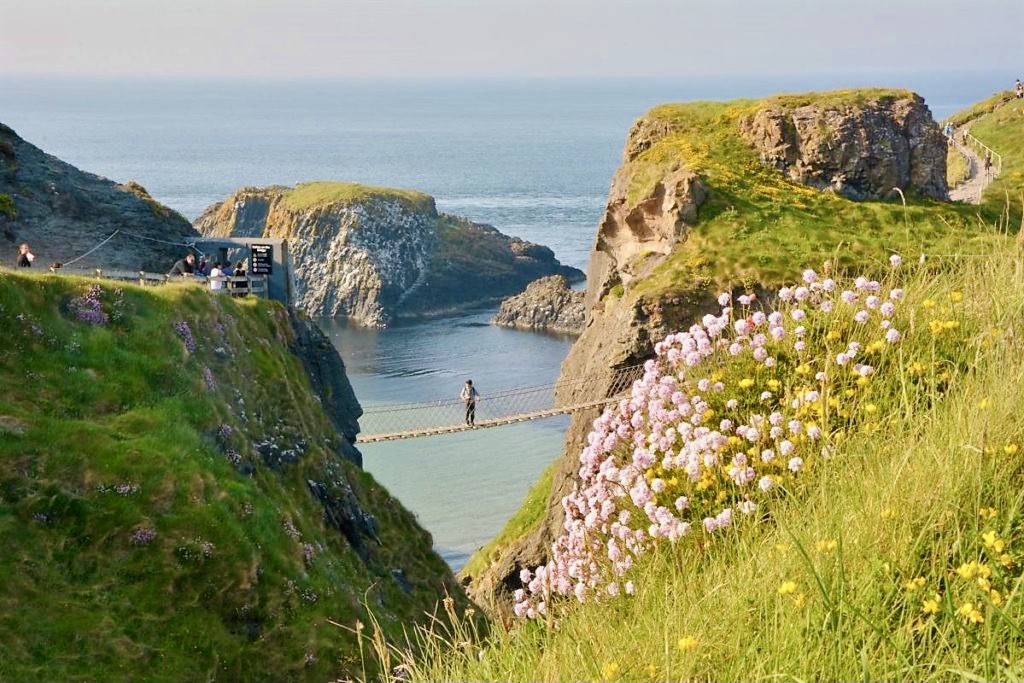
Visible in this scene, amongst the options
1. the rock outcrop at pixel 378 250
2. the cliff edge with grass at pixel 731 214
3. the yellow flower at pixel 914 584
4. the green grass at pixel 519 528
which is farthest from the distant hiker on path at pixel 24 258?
the rock outcrop at pixel 378 250

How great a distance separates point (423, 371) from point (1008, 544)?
95189 millimetres

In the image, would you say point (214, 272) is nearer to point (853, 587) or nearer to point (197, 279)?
point (197, 279)

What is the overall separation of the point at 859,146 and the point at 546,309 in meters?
73.1

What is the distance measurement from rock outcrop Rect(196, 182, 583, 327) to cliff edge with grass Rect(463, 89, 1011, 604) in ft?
260

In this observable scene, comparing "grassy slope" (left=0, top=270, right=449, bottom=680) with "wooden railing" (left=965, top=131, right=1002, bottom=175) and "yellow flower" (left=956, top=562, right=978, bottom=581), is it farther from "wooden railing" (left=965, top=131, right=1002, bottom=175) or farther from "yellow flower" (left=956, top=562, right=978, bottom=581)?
"wooden railing" (left=965, top=131, right=1002, bottom=175)

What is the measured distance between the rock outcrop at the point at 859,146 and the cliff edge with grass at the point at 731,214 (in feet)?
0.18

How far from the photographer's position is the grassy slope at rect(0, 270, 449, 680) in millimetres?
18500

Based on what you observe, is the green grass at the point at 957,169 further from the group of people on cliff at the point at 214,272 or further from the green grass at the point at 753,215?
the group of people on cliff at the point at 214,272

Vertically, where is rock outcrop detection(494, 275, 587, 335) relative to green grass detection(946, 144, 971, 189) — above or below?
below

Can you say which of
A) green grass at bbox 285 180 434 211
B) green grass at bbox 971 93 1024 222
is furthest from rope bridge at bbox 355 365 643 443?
green grass at bbox 285 180 434 211

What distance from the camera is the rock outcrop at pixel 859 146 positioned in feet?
156

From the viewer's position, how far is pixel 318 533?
2558cm

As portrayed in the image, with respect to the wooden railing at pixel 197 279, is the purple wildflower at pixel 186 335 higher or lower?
lower

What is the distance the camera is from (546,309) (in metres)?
120
